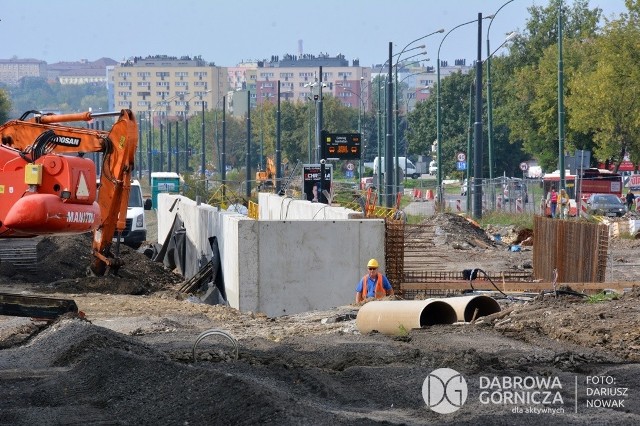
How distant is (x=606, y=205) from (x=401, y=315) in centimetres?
4087

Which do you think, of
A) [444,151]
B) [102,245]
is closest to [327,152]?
[102,245]

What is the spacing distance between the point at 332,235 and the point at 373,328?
17.8 feet

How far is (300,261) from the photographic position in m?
22.5

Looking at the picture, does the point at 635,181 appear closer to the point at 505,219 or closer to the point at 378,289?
the point at 505,219

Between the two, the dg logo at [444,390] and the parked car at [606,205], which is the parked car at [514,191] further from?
the dg logo at [444,390]

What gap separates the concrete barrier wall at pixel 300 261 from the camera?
22375mm

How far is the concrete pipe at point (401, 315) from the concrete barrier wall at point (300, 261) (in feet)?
15.2

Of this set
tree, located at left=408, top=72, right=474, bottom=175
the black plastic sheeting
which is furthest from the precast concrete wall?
tree, located at left=408, top=72, right=474, bottom=175

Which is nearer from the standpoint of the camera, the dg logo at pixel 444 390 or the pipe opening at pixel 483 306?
the dg logo at pixel 444 390

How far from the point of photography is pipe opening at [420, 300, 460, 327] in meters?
17.6

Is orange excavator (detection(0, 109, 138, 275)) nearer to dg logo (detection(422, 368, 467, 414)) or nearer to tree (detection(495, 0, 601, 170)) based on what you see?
dg logo (detection(422, 368, 467, 414))

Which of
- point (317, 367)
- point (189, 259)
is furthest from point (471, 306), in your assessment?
Result: point (189, 259)

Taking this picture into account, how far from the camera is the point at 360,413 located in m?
10.7

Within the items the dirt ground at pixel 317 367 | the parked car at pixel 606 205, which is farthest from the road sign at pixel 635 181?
the dirt ground at pixel 317 367
